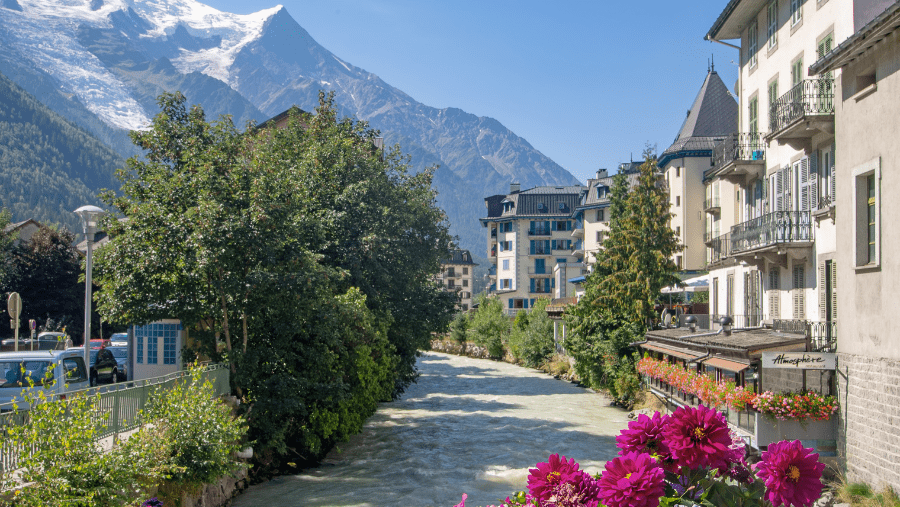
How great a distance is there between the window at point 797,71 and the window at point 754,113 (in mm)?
3920

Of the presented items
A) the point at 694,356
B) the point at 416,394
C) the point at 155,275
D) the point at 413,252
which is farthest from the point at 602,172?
the point at 155,275

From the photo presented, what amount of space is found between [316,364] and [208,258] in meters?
5.15

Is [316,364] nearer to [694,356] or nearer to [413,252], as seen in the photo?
[694,356]

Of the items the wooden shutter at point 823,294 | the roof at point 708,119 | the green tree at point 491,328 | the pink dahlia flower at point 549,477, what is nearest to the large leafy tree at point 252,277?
the wooden shutter at point 823,294

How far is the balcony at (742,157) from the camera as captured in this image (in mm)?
28192

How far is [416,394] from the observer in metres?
45.5

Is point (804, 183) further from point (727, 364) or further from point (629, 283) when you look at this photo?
point (629, 283)

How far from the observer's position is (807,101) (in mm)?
22734

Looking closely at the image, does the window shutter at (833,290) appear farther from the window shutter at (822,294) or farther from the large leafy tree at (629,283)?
the large leafy tree at (629,283)

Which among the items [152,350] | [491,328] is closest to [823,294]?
[152,350]

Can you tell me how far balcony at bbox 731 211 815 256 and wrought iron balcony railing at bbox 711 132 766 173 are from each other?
3.23 metres

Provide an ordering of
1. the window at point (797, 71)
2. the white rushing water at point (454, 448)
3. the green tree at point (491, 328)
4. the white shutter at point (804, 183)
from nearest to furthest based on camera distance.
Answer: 1. the white rushing water at point (454, 448)
2. the white shutter at point (804, 183)
3. the window at point (797, 71)
4. the green tree at point (491, 328)

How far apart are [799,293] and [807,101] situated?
19.3 feet

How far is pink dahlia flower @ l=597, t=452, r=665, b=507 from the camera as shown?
4.43 meters
